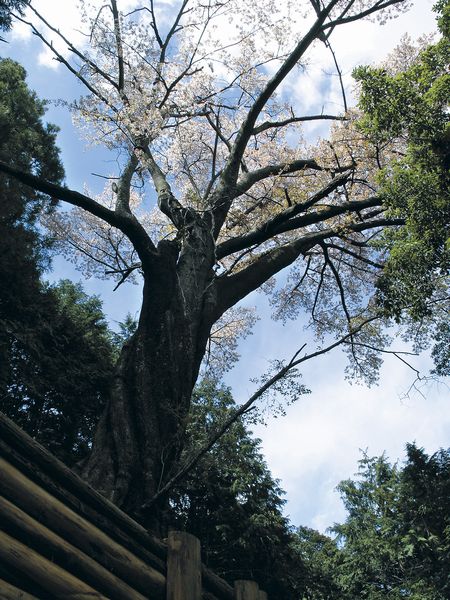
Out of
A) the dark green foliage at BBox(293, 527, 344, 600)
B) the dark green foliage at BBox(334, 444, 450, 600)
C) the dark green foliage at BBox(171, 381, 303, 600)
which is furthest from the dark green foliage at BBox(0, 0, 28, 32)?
the dark green foliage at BBox(334, 444, 450, 600)

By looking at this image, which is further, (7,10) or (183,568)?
(7,10)

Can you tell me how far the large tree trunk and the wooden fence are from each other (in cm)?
79

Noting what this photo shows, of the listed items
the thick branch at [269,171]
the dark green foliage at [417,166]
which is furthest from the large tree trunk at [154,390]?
the thick branch at [269,171]

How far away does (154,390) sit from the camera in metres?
5.02

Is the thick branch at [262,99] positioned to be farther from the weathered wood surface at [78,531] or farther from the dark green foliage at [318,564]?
the dark green foliage at [318,564]

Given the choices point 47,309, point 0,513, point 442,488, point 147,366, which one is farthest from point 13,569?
point 442,488

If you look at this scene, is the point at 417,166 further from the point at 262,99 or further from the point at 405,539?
the point at 405,539

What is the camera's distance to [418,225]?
629 cm

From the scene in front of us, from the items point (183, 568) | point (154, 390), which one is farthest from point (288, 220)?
point (183, 568)

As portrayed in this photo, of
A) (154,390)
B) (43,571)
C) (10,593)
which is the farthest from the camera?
(154,390)

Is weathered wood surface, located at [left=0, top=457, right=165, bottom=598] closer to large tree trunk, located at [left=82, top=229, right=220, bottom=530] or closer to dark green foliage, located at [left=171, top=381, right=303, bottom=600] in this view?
large tree trunk, located at [left=82, top=229, right=220, bottom=530]

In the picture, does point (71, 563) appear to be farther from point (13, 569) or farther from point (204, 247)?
point (204, 247)

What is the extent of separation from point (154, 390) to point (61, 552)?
7.85 ft

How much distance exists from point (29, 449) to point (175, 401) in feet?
7.86
